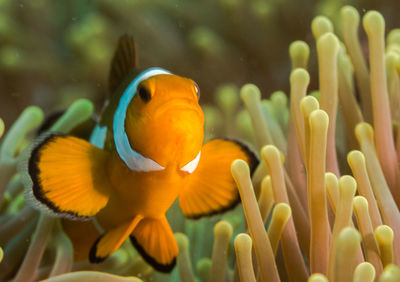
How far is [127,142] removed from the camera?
74 cm

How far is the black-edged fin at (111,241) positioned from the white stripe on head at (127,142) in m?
0.12

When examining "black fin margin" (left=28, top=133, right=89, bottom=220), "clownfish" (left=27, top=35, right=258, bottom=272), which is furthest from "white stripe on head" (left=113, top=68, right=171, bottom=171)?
"black fin margin" (left=28, top=133, right=89, bottom=220)

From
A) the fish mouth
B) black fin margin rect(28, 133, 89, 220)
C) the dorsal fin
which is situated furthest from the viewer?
the dorsal fin

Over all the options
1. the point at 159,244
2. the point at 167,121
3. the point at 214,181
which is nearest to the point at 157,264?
the point at 159,244

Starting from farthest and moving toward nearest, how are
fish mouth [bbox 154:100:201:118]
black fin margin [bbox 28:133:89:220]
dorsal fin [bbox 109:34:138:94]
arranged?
dorsal fin [bbox 109:34:138:94] → black fin margin [bbox 28:133:89:220] → fish mouth [bbox 154:100:201:118]

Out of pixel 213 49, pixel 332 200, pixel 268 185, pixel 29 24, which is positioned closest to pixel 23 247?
pixel 268 185

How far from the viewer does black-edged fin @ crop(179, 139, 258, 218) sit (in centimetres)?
86

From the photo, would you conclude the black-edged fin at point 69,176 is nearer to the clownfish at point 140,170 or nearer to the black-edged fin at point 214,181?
the clownfish at point 140,170

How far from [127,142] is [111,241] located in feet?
0.62

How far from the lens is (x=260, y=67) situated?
4.99 feet

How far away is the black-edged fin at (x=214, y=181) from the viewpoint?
34.0 inches

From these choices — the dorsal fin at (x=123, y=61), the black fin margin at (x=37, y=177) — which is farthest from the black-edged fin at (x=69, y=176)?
the dorsal fin at (x=123, y=61)

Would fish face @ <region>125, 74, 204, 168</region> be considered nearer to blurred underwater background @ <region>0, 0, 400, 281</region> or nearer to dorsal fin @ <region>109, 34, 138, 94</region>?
blurred underwater background @ <region>0, 0, 400, 281</region>

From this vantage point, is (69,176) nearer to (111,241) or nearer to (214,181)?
(111,241)
